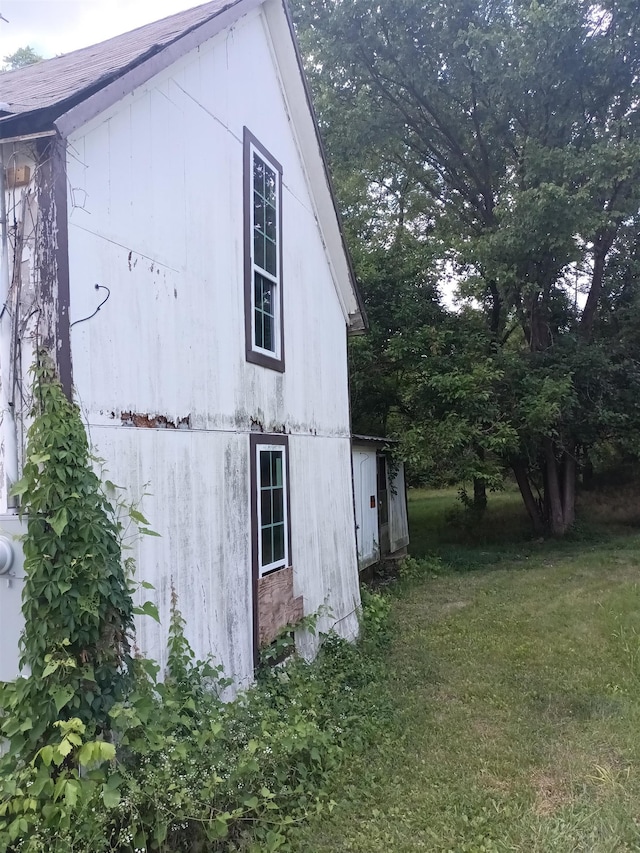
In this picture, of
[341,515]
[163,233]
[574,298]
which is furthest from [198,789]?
[574,298]

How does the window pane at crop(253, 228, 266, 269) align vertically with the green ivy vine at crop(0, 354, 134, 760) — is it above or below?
above

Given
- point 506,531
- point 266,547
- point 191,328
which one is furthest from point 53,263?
point 506,531

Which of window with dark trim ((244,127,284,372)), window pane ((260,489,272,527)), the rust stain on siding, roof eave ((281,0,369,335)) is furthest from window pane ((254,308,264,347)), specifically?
roof eave ((281,0,369,335))

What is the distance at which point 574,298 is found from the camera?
18.1m

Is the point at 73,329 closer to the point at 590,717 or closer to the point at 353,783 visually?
the point at 353,783

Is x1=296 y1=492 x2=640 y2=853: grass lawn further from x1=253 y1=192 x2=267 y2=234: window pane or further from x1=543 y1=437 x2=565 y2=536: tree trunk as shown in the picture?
x1=543 y1=437 x2=565 y2=536: tree trunk

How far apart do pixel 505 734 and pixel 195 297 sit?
4.66 m

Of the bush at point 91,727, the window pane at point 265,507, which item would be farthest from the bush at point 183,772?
the window pane at point 265,507

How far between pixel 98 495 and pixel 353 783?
287cm

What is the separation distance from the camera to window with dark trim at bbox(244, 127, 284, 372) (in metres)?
6.45

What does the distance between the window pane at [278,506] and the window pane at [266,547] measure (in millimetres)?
201

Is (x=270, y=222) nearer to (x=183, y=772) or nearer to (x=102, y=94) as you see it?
(x=102, y=94)

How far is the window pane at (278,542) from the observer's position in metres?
6.72

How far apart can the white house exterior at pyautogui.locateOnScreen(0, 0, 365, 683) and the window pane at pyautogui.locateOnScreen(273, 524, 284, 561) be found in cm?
3
